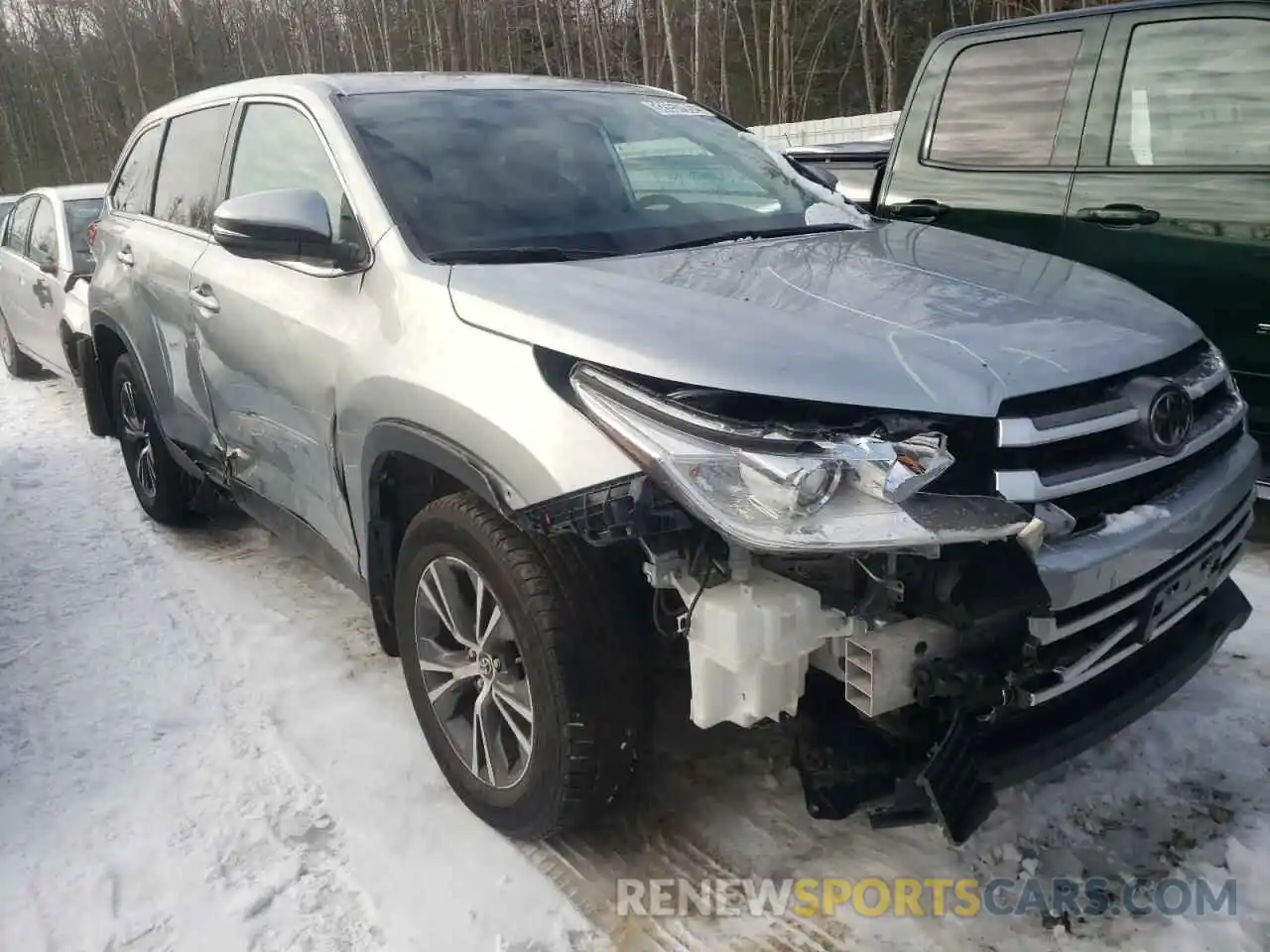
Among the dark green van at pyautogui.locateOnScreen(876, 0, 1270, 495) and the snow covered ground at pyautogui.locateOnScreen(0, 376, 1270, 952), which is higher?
the dark green van at pyautogui.locateOnScreen(876, 0, 1270, 495)

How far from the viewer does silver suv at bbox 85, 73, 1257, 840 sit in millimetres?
1958

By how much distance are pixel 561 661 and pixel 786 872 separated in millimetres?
834

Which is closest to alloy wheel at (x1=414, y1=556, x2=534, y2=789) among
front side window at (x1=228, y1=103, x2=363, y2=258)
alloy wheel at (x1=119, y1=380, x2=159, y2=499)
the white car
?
front side window at (x1=228, y1=103, x2=363, y2=258)

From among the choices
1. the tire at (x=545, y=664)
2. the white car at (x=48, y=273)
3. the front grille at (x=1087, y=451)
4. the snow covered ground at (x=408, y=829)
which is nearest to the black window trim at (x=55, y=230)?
the white car at (x=48, y=273)

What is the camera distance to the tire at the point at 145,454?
4707 millimetres

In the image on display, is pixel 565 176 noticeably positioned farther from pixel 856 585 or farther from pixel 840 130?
pixel 840 130

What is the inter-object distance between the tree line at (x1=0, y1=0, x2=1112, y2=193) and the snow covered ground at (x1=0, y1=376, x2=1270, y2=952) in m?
Answer: 13.8

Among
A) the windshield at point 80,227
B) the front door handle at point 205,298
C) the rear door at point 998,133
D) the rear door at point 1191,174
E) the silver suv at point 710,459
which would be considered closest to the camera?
the silver suv at point 710,459

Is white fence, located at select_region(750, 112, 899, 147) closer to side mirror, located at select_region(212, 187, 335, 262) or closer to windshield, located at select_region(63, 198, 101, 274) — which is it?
windshield, located at select_region(63, 198, 101, 274)

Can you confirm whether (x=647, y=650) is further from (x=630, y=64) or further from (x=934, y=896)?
(x=630, y=64)

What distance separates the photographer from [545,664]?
223cm

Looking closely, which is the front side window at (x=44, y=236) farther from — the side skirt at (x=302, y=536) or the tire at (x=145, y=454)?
the side skirt at (x=302, y=536)

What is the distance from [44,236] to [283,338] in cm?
608

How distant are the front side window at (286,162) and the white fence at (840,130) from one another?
9.04 m
